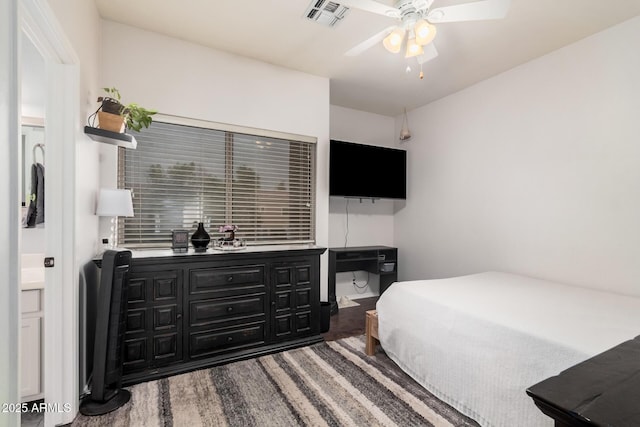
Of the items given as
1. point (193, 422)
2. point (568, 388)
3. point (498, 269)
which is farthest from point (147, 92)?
point (498, 269)

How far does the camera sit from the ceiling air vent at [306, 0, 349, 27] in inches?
89.1

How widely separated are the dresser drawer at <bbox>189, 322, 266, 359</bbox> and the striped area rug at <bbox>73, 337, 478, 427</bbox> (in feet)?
0.50

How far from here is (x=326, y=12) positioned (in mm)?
2365

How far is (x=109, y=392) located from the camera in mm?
1996

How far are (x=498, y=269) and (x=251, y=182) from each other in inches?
115

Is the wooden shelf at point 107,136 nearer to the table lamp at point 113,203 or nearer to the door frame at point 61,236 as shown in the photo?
the door frame at point 61,236

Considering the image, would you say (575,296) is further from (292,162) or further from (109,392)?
(109,392)

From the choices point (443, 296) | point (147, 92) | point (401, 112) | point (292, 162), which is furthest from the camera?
point (401, 112)

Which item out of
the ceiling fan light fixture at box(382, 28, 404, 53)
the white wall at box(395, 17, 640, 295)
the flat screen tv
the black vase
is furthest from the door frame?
the white wall at box(395, 17, 640, 295)

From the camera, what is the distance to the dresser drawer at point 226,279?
248 centimetres

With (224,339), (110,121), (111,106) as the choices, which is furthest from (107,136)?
(224,339)

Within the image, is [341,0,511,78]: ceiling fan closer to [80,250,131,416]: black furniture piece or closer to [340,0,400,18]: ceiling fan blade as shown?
[340,0,400,18]: ceiling fan blade

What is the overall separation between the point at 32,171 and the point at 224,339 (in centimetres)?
203

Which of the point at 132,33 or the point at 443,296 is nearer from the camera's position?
the point at 443,296
